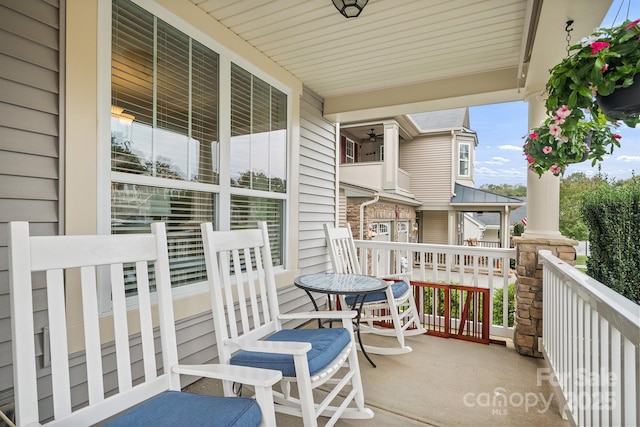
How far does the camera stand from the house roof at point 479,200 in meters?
10.1

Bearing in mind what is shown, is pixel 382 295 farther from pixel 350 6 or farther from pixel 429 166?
pixel 429 166

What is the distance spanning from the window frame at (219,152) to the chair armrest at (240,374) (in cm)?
88

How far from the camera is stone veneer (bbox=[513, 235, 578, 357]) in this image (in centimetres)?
296

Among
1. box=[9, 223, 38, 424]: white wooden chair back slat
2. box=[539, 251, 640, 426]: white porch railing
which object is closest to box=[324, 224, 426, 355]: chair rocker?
box=[539, 251, 640, 426]: white porch railing

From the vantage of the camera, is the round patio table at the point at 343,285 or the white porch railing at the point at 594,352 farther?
the round patio table at the point at 343,285

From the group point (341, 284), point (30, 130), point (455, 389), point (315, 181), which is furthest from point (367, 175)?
point (30, 130)

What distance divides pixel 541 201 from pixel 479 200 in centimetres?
767

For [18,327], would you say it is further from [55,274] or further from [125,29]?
[125,29]

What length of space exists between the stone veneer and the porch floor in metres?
0.13

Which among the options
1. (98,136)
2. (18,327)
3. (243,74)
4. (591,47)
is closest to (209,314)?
(98,136)

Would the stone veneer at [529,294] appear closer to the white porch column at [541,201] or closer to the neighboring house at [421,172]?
the white porch column at [541,201]

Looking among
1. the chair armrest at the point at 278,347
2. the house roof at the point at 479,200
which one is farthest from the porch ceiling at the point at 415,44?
the house roof at the point at 479,200

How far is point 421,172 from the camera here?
1077 cm

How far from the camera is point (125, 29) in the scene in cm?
201
